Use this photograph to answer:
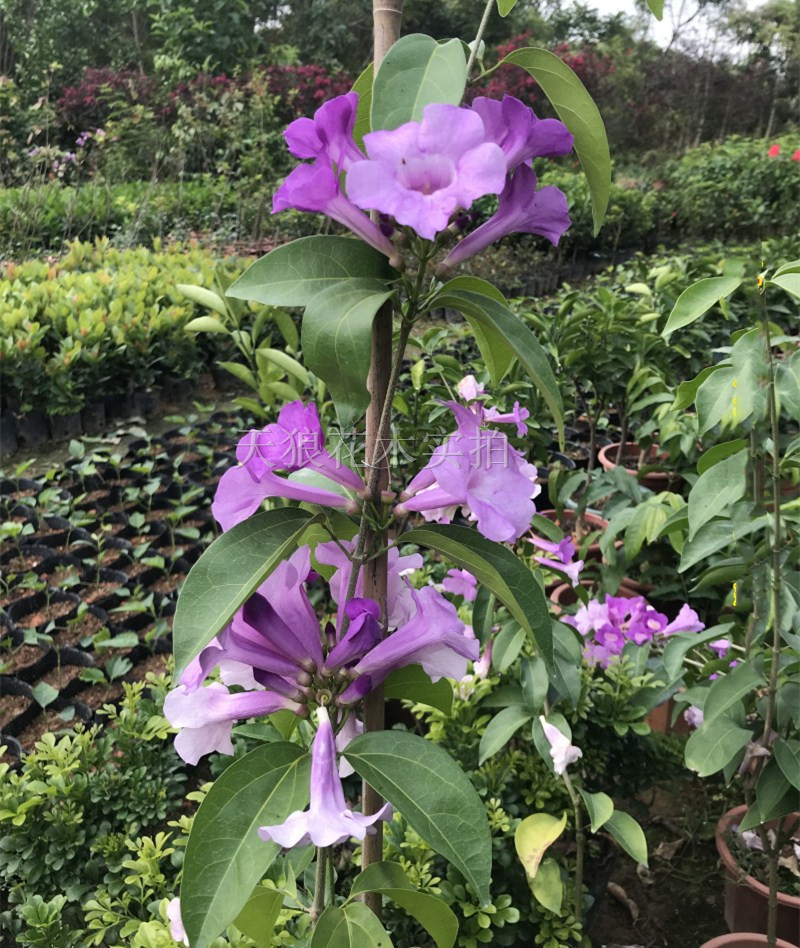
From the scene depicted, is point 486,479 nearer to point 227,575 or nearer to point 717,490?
point 227,575

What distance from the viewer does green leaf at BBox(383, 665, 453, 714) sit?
0.85 meters

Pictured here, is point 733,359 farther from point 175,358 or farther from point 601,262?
point 601,262

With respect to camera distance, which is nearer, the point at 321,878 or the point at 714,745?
the point at 321,878

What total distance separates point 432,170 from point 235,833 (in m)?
0.53

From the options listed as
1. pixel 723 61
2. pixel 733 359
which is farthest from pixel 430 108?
pixel 723 61

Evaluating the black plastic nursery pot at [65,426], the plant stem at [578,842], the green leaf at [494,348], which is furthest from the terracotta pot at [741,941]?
the black plastic nursery pot at [65,426]

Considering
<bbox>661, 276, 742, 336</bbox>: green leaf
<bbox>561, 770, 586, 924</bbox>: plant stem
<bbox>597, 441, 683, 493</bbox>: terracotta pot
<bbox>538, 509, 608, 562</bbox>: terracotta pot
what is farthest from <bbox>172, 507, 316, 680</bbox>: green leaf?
<bbox>597, 441, 683, 493</bbox>: terracotta pot

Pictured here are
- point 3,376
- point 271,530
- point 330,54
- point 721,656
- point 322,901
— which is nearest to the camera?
point 271,530

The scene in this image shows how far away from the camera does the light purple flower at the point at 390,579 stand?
0.81m

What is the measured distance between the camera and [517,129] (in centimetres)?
66

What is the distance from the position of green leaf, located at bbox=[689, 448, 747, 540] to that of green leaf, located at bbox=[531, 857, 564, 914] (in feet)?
1.87

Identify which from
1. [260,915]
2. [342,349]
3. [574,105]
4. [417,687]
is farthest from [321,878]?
[574,105]

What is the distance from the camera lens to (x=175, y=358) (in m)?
4.35

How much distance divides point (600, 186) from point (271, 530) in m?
0.43
